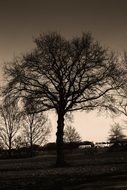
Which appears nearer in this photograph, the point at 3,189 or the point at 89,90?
the point at 3,189

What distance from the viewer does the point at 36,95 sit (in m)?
41.2

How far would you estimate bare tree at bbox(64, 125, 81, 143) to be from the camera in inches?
6230

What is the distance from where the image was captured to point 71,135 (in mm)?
159625

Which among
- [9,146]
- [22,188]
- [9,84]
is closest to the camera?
[22,188]

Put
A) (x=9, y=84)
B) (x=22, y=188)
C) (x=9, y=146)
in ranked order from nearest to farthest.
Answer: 1. (x=22, y=188)
2. (x=9, y=84)
3. (x=9, y=146)

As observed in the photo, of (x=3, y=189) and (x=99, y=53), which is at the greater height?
(x=99, y=53)

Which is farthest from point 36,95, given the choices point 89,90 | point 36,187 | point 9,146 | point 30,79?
point 9,146

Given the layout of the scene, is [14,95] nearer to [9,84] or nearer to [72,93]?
[9,84]

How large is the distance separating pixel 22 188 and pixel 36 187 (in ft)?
2.49

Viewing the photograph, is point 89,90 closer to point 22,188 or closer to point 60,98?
point 60,98

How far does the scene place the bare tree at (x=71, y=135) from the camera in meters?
158

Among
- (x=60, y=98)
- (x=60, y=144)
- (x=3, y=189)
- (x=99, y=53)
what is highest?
A: (x=99, y=53)

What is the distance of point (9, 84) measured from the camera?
1618 inches

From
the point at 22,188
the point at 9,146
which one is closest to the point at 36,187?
the point at 22,188
